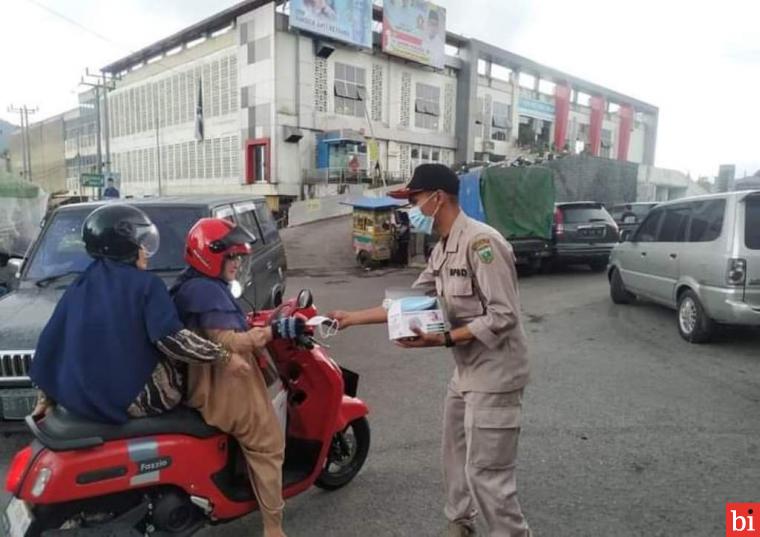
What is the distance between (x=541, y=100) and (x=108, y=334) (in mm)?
46858

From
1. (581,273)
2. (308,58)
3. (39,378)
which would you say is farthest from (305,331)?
(308,58)

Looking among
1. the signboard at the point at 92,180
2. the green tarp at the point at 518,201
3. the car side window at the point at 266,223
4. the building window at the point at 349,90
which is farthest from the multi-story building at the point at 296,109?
the car side window at the point at 266,223

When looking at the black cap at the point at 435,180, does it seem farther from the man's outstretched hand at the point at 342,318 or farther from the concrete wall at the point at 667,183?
the concrete wall at the point at 667,183

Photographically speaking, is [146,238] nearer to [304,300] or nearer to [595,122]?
[304,300]

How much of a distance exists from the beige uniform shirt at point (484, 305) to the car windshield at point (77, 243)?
3093 mm

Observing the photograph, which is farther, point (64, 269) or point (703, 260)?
point (703, 260)

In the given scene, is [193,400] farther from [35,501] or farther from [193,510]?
[35,501]

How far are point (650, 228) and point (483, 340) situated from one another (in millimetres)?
6579

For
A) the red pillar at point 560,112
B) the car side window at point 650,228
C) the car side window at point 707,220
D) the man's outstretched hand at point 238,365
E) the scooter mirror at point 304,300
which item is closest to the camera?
the man's outstretched hand at point 238,365

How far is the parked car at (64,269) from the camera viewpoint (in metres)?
3.49

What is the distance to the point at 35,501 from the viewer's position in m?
2.03

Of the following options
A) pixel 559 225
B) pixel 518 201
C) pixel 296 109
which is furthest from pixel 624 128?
pixel 518 201

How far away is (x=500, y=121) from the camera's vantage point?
40.8 meters

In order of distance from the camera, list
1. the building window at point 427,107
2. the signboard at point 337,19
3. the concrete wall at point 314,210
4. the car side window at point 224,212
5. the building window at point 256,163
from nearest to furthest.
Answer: the car side window at point 224,212, the concrete wall at point 314,210, the signboard at point 337,19, the building window at point 256,163, the building window at point 427,107
